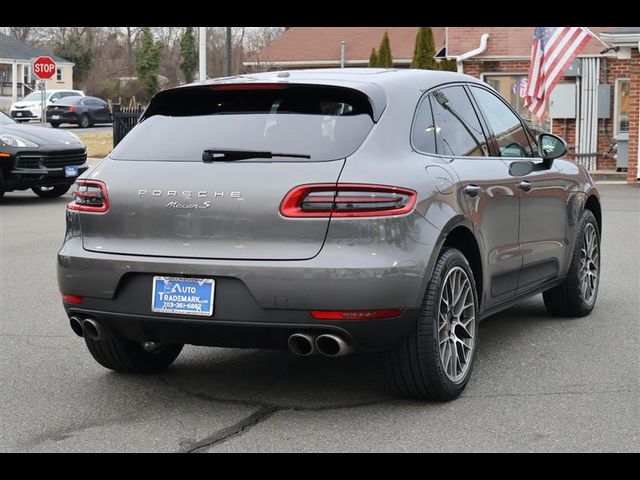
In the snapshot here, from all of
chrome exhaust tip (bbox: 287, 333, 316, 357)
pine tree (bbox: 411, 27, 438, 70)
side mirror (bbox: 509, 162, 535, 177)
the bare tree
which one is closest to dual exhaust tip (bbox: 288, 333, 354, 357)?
chrome exhaust tip (bbox: 287, 333, 316, 357)

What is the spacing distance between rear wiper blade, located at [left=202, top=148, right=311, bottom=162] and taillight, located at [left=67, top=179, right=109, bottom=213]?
1.76 ft

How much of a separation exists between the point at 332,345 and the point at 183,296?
2.35ft

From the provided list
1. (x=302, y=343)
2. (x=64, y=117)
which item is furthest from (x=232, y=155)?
(x=64, y=117)

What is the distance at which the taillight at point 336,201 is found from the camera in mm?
4852

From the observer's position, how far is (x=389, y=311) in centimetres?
488

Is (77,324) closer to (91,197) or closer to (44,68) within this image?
(91,197)

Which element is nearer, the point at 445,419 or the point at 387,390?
the point at 445,419

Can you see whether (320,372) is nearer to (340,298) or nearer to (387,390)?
(387,390)

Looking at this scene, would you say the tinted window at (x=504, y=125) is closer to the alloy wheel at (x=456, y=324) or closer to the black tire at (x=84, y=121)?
the alloy wheel at (x=456, y=324)

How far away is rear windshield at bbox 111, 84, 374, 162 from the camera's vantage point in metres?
5.09

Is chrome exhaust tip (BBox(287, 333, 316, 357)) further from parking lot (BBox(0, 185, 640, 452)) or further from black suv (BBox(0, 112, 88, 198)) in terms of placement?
black suv (BBox(0, 112, 88, 198))

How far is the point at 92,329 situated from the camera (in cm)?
534
